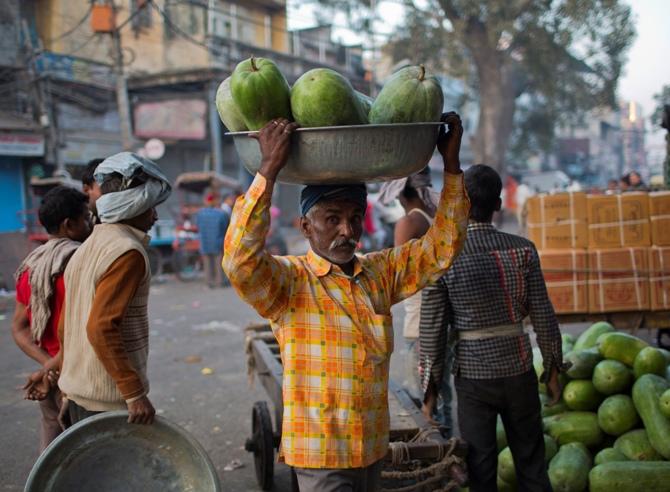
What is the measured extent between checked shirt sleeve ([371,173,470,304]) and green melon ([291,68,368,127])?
23.2 inches

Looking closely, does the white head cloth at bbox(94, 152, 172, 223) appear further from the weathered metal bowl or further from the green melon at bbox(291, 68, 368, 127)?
the green melon at bbox(291, 68, 368, 127)

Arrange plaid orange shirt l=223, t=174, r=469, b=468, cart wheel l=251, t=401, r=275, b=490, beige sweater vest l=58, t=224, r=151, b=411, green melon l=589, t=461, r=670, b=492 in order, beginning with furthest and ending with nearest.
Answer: cart wheel l=251, t=401, r=275, b=490 → green melon l=589, t=461, r=670, b=492 → beige sweater vest l=58, t=224, r=151, b=411 → plaid orange shirt l=223, t=174, r=469, b=468

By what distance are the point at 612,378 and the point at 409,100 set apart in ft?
9.51

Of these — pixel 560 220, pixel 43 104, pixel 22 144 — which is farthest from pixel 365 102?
pixel 43 104

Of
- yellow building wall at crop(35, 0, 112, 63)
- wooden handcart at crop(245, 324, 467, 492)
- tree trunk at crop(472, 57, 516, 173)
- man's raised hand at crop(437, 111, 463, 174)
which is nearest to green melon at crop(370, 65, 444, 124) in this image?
man's raised hand at crop(437, 111, 463, 174)

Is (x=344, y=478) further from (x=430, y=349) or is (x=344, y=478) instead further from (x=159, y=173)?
(x=159, y=173)

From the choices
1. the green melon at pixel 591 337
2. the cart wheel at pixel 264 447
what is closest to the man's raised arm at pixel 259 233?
the cart wheel at pixel 264 447

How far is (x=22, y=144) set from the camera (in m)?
16.3

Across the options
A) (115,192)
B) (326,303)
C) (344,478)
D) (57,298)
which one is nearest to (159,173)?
(115,192)

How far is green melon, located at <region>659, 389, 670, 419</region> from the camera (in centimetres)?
350

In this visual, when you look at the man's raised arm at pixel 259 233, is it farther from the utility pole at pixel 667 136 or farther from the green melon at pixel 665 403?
the utility pole at pixel 667 136

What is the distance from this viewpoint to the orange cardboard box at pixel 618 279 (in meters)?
5.44

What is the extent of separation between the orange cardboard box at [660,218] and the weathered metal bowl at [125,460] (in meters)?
4.65

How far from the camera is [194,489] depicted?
2.43 meters
